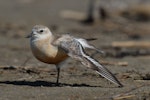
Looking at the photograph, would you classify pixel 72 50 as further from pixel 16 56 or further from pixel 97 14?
pixel 97 14

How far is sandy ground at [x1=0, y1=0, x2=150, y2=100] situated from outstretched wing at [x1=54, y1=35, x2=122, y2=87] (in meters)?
0.18

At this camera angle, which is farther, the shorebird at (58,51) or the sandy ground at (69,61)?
the shorebird at (58,51)

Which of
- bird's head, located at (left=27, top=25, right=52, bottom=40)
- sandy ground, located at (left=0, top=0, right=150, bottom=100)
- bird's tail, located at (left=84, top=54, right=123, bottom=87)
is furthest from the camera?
bird's head, located at (left=27, top=25, right=52, bottom=40)

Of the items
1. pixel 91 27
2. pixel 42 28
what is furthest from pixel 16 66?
pixel 91 27

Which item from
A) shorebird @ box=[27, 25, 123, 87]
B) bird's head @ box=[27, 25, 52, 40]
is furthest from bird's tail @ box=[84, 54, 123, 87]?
bird's head @ box=[27, 25, 52, 40]

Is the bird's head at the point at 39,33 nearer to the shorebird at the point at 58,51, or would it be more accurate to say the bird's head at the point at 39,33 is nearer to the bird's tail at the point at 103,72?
the shorebird at the point at 58,51

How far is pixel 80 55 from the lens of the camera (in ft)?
27.3

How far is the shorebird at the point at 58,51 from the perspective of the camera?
818 centimetres

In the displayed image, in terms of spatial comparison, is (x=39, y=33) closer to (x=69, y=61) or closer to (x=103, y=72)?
(x=103, y=72)

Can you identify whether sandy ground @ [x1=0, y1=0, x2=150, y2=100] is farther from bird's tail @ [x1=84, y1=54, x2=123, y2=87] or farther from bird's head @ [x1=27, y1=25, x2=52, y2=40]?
bird's head @ [x1=27, y1=25, x2=52, y2=40]

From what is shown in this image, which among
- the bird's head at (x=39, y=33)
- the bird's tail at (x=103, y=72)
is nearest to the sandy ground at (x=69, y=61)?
the bird's tail at (x=103, y=72)

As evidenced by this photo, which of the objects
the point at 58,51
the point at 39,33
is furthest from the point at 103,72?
the point at 39,33

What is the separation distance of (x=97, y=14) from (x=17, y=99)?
1073 cm

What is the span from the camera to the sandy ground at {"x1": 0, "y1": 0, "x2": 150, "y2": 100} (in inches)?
308
